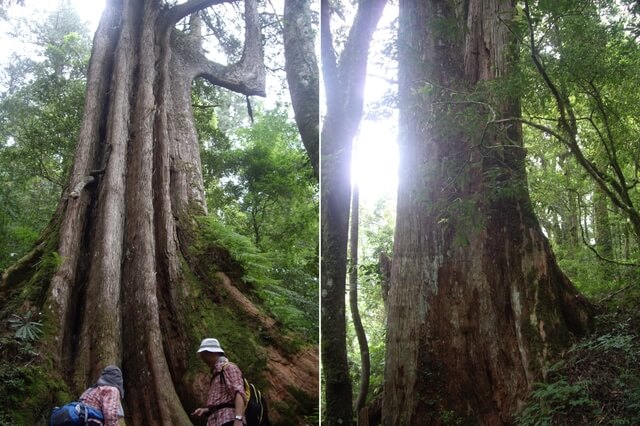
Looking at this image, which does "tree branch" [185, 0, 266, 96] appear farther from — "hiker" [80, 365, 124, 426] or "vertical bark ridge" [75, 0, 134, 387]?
"hiker" [80, 365, 124, 426]

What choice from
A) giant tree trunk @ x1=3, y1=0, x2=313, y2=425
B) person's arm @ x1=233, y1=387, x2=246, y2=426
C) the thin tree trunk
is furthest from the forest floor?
the thin tree trunk

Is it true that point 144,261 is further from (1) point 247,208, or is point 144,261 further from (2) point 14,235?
(1) point 247,208

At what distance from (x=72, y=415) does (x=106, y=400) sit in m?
0.28

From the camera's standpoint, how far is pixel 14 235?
165 inches

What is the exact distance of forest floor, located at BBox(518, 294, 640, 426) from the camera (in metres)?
3.23

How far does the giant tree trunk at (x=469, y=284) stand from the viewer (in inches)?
178

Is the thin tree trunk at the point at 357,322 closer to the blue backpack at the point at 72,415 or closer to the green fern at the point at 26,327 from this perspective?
the blue backpack at the point at 72,415

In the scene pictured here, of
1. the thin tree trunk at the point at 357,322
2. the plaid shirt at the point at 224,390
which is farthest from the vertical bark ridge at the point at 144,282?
the thin tree trunk at the point at 357,322

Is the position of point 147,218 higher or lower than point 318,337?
higher

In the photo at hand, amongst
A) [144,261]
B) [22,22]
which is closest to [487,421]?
[144,261]

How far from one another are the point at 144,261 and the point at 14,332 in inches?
45.3

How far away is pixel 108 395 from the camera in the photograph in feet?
11.9

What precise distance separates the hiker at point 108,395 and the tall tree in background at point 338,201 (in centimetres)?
185

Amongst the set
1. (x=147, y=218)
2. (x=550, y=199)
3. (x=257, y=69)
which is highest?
(x=257, y=69)
